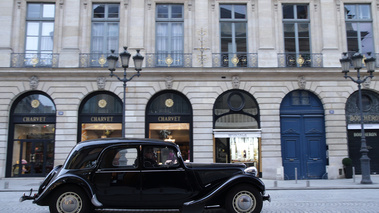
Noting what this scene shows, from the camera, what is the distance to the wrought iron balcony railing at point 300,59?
1884cm

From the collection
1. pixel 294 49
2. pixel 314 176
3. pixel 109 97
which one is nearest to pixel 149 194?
pixel 109 97

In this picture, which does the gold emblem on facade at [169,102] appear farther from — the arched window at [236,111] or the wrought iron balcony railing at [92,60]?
the wrought iron balcony railing at [92,60]

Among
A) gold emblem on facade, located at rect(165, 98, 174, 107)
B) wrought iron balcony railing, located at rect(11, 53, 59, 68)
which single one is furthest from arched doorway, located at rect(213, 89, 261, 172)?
wrought iron balcony railing, located at rect(11, 53, 59, 68)

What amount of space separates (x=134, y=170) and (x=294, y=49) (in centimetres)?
1532

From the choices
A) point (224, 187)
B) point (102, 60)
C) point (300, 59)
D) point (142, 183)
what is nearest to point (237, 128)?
point (300, 59)

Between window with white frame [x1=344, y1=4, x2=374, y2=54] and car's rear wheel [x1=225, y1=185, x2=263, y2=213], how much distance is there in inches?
619

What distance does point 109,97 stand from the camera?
18.7 meters

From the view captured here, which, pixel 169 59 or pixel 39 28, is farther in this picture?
pixel 39 28

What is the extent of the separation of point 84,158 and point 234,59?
44.1 feet

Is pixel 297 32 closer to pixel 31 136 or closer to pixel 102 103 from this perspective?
pixel 102 103

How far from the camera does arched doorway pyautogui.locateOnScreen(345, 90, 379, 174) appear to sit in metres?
18.5

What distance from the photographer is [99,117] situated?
1842 cm

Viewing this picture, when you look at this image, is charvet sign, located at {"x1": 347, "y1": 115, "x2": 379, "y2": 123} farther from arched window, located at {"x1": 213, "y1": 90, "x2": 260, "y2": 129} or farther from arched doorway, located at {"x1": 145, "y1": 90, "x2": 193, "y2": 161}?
arched doorway, located at {"x1": 145, "y1": 90, "x2": 193, "y2": 161}

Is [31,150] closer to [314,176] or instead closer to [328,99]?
[314,176]
